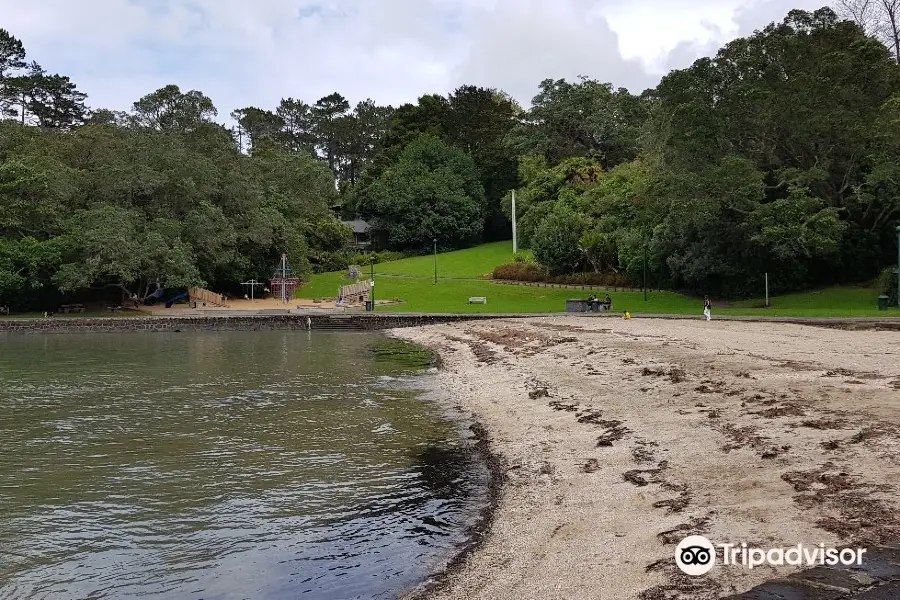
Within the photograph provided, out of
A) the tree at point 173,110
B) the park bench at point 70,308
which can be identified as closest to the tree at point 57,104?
the tree at point 173,110

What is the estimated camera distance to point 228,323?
46062 millimetres

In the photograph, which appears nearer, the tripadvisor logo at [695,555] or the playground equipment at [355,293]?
the tripadvisor logo at [695,555]

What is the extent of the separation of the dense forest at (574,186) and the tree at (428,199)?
11.1 inches

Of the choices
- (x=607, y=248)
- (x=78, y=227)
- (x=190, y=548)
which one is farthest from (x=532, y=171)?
(x=190, y=548)

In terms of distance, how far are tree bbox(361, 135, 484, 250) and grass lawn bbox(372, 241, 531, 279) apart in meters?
3.43

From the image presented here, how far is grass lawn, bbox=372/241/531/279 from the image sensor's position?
7162cm

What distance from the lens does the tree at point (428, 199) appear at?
84.6 meters

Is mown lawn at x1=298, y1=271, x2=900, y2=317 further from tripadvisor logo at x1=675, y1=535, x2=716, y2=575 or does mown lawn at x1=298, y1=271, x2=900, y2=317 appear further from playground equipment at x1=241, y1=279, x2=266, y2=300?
tripadvisor logo at x1=675, y1=535, x2=716, y2=575

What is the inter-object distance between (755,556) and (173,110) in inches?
2666

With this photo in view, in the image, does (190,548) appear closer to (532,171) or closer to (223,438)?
(223,438)

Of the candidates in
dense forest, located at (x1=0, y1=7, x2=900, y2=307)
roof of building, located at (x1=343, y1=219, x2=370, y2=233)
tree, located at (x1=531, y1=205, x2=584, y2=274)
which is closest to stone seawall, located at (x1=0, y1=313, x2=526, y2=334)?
dense forest, located at (x1=0, y1=7, x2=900, y2=307)

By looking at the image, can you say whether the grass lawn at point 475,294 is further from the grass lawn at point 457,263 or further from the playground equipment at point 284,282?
the grass lawn at point 457,263

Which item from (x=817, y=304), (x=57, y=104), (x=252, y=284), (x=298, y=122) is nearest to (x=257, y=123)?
(x=298, y=122)

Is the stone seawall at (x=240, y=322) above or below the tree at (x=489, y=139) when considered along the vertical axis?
Answer: below
